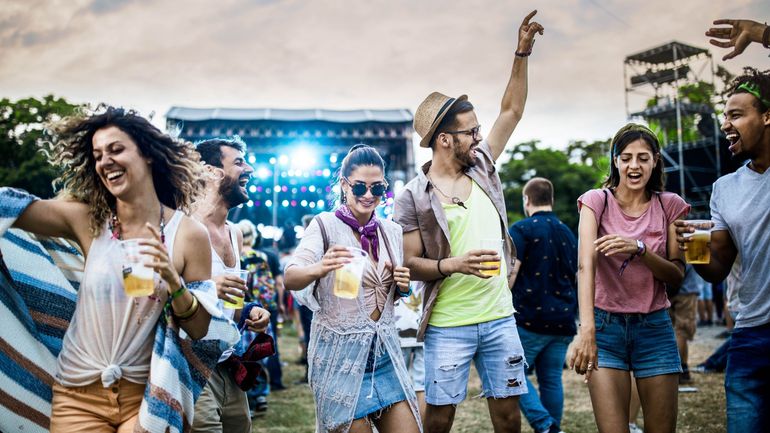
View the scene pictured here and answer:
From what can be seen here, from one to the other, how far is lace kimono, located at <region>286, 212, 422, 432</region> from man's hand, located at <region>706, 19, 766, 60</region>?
2.11 meters

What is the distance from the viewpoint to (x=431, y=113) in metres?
4.09

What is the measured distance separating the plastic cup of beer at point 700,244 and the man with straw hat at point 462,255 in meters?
1.02

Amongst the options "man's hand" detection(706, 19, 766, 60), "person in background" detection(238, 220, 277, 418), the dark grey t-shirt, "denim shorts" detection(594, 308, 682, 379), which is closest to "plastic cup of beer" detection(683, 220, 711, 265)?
the dark grey t-shirt

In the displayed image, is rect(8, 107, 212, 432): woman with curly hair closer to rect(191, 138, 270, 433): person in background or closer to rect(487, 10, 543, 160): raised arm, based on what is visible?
rect(191, 138, 270, 433): person in background

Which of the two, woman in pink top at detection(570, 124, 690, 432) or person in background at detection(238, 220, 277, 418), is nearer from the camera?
woman in pink top at detection(570, 124, 690, 432)

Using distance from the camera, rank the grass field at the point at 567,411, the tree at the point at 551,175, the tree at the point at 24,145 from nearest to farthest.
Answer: the grass field at the point at 567,411, the tree at the point at 24,145, the tree at the point at 551,175

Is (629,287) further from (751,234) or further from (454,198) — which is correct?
(454,198)

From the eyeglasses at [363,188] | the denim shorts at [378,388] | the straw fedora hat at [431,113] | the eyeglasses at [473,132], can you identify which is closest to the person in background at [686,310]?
the eyeglasses at [473,132]

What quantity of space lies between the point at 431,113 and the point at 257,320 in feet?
5.69

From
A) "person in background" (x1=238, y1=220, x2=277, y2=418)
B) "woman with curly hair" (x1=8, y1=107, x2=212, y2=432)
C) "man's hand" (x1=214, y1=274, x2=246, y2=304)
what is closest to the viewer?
"woman with curly hair" (x1=8, y1=107, x2=212, y2=432)

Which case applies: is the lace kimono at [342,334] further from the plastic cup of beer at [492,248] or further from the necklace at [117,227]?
the necklace at [117,227]

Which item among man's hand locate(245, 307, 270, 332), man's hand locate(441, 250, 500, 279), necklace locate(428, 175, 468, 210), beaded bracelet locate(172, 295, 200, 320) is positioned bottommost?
man's hand locate(245, 307, 270, 332)

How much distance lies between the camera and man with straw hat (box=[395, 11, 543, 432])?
3.71m

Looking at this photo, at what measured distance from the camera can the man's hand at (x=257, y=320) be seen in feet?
11.9
